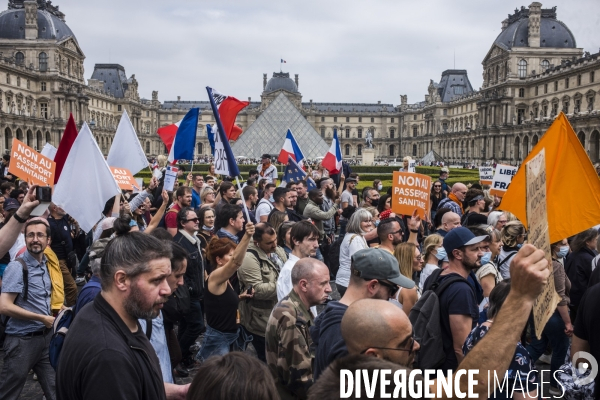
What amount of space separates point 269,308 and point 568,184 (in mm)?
2458

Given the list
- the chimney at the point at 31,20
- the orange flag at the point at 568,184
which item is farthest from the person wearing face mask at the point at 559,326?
the chimney at the point at 31,20

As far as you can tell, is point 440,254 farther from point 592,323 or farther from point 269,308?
point 592,323

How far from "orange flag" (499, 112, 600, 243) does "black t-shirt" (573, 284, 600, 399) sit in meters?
0.36

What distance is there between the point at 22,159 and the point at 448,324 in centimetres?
492

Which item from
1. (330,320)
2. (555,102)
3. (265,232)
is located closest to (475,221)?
(265,232)

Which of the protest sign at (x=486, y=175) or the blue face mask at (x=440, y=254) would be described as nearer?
the blue face mask at (x=440, y=254)

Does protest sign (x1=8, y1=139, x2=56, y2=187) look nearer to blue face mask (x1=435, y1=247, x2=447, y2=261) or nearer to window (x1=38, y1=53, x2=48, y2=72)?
blue face mask (x1=435, y1=247, x2=447, y2=261)

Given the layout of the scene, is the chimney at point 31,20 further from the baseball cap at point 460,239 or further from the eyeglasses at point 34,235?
the baseball cap at point 460,239

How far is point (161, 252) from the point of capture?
2244 millimetres

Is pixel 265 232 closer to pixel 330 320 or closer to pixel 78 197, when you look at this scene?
pixel 78 197

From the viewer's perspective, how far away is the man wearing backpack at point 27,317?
3.60 metres

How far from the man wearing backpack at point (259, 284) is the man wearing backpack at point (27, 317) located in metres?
1.46

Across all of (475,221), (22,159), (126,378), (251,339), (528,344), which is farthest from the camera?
(475,221)

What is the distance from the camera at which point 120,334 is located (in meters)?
2.04
